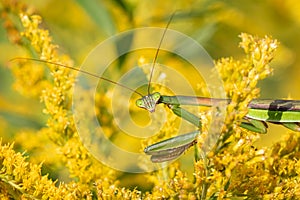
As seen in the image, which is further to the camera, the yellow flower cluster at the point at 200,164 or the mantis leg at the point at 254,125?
the mantis leg at the point at 254,125

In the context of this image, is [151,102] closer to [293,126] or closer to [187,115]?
[187,115]

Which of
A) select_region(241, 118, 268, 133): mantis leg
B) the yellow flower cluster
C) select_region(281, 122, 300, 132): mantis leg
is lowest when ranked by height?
the yellow flower cluster

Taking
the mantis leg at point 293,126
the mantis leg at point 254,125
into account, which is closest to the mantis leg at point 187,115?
the mantis leg at point 254,125

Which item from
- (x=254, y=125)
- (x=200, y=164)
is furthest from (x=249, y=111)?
(x=200, y=164)

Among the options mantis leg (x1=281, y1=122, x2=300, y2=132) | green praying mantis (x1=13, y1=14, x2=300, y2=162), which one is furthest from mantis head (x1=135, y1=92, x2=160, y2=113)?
mantis leg (x1=281, y1=122, x2=300, y2=132)

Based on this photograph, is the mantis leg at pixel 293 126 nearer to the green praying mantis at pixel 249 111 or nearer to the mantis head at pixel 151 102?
the green praying mantis at pixel 249 111

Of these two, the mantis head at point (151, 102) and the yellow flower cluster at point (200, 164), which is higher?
the mantis head at point (151, 102)

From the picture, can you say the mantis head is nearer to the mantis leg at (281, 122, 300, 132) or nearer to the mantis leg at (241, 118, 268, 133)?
the mantis leg at (241, 118, 268, 133)

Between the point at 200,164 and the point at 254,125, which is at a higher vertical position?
the point at 254,125

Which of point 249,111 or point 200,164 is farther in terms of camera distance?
point 249,111

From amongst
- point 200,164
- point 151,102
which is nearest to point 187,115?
point 151,102

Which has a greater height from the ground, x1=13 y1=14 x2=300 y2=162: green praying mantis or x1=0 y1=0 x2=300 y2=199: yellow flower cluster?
x1=13 y1=14 x2=300 y2=162: green praying mantis

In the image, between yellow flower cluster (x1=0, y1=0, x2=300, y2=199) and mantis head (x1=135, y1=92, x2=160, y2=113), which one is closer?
yellow flower cluster (x1=0, y1=0, x2=300, y2=199)
